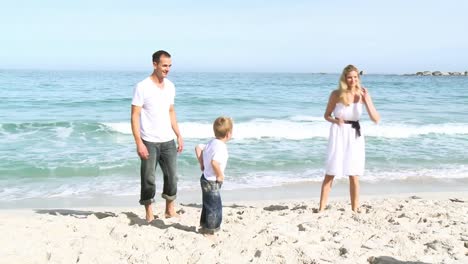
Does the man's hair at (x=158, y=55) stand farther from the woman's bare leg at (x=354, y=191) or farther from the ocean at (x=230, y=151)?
the ocean at (x=230, y=151)

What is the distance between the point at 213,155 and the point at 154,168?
963mm

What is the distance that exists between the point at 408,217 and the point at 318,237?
139 centimetres

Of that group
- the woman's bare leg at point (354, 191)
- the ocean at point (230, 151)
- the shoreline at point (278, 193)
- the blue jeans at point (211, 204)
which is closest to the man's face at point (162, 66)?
the blue jeans at point (211, 204)

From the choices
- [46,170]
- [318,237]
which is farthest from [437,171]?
[46,170]

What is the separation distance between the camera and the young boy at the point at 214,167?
4.01 m

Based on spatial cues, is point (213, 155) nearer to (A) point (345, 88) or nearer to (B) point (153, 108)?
(B) point (153, 108)

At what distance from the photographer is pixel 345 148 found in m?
5.11

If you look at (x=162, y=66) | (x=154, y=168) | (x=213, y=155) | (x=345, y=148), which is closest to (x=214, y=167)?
(x=213, y=155)

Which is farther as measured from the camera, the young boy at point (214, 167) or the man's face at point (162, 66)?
the man's face at point (162, 66)

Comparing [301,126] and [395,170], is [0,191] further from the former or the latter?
[301,126]

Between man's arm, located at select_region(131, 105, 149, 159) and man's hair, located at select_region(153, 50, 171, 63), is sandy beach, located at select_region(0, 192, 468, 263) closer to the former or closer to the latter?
man's arm, located at select_region(131, 105, 149, 159)

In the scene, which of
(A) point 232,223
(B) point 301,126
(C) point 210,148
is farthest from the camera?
(B) point 301,126

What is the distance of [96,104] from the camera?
76.1 feet

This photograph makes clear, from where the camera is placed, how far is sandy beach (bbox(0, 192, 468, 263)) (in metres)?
3.77
